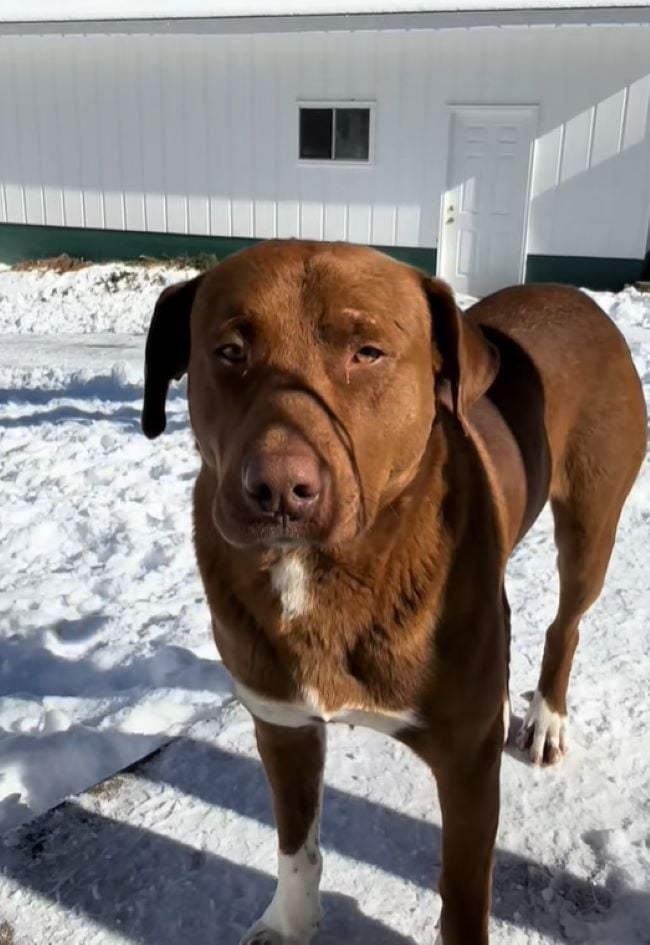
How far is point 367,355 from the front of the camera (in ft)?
5.40

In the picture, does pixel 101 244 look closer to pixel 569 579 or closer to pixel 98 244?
pixel 98 244

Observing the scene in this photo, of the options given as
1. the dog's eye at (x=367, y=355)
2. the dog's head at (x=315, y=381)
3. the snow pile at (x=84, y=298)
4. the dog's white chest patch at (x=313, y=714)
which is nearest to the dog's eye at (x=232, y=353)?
the dog's head at (x=315, y=381)

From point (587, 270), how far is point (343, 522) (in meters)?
10.6

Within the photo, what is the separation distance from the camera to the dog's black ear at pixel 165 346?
1.91m

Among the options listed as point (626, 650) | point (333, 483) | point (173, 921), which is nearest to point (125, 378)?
point (626, 650)

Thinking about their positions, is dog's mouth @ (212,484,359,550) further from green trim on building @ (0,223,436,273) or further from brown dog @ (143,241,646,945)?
green trim on building @ (0,223,436,273)

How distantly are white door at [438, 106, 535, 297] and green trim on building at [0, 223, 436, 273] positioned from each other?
812 millimetres

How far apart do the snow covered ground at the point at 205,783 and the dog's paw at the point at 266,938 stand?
45 millimetres

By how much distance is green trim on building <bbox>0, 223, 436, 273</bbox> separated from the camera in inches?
517

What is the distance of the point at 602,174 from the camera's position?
10906 millimetres

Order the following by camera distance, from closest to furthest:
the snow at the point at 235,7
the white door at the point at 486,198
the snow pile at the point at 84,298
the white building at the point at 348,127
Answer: the snow at the point at 235,7 → the white building at the point at 348,127 → the snow pile at the point at 84,298 → the white door at the point at 486,198

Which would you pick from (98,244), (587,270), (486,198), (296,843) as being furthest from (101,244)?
(296,843)

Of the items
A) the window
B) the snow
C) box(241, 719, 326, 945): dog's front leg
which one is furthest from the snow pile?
box(241, 719, 326, 945): dog's front leg

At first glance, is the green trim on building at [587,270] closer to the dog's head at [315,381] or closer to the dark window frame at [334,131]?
the dark window frame at [334,131]
